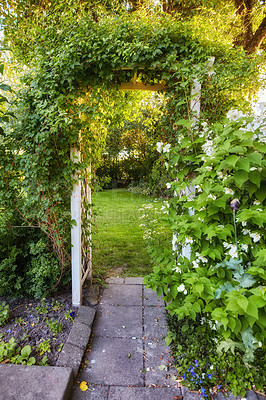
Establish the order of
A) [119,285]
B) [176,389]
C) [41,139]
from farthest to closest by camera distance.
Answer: [119,285], [41,139], [176,389]

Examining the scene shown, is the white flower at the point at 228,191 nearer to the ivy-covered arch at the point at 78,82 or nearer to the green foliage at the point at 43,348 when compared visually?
the ivy-covered arch at the point at 78,82

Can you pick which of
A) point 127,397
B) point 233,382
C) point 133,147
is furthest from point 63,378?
point 133,147

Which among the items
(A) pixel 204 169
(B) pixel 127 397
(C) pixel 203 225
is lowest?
(B) pixel 127 397

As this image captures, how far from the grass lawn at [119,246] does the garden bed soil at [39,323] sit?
33.4 inches

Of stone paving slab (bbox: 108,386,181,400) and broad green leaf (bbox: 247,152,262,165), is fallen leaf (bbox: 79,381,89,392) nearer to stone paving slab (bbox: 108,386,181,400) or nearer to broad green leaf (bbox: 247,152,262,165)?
stone paving slab (bbox: 108,386,181,400)

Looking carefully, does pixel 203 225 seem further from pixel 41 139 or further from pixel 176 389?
pixel 41 139

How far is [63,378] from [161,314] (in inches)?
45.2

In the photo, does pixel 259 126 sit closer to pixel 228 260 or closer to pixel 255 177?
pixel 255 177

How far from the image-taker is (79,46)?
6.52 ft

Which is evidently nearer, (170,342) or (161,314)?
(170,342)

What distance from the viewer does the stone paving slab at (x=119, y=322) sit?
7.16ft

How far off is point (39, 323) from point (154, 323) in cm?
107

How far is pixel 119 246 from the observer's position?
13.9 feet

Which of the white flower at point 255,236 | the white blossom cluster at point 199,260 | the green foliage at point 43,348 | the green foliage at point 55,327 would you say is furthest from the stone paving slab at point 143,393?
the white flower at point 255,236
